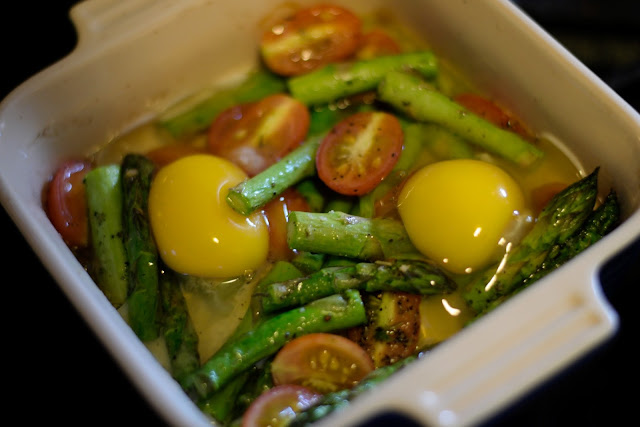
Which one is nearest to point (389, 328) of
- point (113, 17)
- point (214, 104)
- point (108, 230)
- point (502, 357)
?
point (502, 357)

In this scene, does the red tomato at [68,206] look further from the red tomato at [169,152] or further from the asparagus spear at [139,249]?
the red tomato at [169,152]

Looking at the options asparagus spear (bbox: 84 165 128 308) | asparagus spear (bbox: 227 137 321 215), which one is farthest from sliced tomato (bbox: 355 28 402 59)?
asparagus spear (bbox: 84 165 128 308)

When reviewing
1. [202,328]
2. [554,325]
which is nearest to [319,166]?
[202,328]

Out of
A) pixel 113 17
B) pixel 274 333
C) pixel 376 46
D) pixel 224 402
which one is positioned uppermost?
pixel 113 17

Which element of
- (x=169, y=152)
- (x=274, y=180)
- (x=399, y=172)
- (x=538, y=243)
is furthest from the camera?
(x=169, y=152)

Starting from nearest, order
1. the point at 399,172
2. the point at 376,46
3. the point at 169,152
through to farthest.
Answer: the point at 399,172 < the point at 169,152 < the point at 376,46

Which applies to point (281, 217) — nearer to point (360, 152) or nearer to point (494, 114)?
point (360, 152)

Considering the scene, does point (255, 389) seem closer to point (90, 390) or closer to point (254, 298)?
point (254, 298)
